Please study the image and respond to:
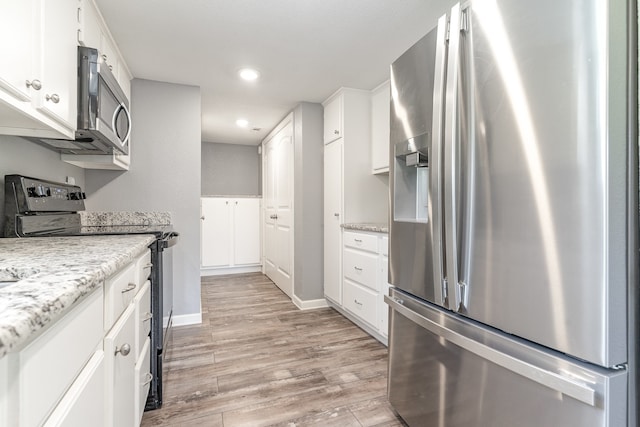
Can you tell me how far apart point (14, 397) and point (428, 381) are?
124 cm

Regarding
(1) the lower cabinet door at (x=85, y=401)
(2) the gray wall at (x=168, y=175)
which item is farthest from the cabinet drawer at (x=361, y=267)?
(1) the lower cabinet door at (x=85, y=401)

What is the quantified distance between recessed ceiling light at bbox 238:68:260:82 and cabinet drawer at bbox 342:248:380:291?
1.68 metres

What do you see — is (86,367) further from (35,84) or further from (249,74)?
(249,74)

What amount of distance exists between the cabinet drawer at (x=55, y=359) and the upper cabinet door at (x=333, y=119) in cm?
259

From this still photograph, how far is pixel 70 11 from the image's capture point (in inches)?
55.7

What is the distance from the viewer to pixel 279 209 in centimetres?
402

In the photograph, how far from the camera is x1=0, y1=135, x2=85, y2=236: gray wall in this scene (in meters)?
1.48

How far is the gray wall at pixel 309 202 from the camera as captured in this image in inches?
129

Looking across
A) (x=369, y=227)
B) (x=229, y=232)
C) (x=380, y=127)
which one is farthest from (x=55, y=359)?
(x=229, y=232)

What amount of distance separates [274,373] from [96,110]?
68.9 inches

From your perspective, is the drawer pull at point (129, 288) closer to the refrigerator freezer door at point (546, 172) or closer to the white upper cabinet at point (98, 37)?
the refrigerator freezer door at point (546, 172)

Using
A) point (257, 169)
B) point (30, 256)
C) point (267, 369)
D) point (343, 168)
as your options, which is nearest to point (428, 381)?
point (267, 369)

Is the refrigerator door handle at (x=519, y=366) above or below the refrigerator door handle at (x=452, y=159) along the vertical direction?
below

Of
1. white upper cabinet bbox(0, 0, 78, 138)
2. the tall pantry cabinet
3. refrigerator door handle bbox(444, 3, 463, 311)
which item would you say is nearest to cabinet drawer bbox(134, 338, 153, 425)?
white upper cabinet bbox(0, 0, 78, 138)
